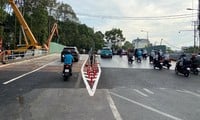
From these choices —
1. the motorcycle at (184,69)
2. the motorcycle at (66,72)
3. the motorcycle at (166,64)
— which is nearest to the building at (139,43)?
the motorcycle at (166,64)

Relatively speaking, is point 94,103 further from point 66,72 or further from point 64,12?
point 64,12

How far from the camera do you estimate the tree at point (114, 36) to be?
18662cm

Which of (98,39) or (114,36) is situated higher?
(114,36)

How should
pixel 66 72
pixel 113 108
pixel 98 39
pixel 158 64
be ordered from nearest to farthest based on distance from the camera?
pixel 113 108 < pixel 66 72 < pixel 158 64 < pixel 98 39

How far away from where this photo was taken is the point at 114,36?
612ft

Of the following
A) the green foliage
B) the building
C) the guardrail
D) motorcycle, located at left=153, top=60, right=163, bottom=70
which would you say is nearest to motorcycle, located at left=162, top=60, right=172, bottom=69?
motorcycle, located at left=153, top=60, right=163, bottom=70

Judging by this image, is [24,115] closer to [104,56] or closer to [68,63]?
[68,63]

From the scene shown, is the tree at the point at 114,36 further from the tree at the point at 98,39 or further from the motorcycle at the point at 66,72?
the motorcycle at the point at 66,72

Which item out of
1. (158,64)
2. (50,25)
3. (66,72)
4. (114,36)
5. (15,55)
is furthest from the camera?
(114,36)

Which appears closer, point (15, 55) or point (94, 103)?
point (94, 103)

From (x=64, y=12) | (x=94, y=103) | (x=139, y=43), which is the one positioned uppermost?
(x=64, y=12)

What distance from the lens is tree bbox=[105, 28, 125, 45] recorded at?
186625mm

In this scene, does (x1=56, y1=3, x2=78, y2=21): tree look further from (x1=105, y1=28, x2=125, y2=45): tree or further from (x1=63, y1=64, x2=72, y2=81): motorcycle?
(x1=63, y1=64, x2=72, y2=81): motorcycle

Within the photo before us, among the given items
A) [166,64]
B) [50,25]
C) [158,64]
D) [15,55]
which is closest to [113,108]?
[158,64]
